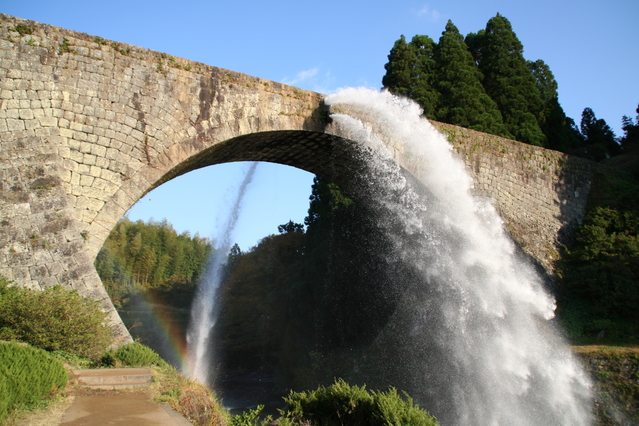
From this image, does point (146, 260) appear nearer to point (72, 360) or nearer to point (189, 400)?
point (72, 360)

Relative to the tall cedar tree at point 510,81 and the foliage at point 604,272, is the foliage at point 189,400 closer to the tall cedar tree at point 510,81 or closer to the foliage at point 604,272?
the foliage at point 604,272

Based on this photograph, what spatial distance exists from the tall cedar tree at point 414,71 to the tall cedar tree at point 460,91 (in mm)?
397

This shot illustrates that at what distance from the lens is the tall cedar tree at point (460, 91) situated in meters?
19.5

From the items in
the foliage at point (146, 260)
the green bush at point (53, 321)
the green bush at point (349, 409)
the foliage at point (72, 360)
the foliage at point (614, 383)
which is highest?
the foliage at point (146, 260)

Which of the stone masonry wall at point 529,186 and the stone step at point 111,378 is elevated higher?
the stone masonry wall at point 529,186

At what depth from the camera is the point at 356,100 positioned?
10562mm

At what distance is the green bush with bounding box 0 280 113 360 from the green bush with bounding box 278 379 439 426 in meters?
2.58

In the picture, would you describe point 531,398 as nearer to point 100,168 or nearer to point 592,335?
point 592,335

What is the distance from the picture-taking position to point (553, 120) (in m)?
22.0

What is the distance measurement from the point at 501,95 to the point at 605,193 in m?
8.29

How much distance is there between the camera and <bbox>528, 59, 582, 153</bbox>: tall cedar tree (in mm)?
21500

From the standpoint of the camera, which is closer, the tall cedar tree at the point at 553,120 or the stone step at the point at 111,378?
the stone step at the point at 111,378

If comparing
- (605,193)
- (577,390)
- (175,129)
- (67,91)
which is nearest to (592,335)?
(577,390)

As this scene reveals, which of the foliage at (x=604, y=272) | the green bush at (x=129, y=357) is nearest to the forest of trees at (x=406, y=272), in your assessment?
the foliage at (x=604, y=272)
